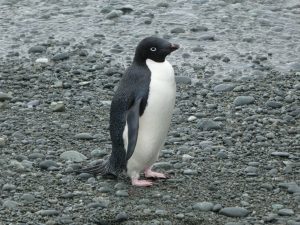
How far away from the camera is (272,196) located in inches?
261

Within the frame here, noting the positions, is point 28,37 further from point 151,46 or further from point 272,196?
point 272,196

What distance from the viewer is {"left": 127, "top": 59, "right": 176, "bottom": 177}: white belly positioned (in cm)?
681

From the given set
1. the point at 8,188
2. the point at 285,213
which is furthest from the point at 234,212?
the point at 8,188

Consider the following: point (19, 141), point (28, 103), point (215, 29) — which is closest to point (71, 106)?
point (28, 103)

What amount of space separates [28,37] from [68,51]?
3.13 ft

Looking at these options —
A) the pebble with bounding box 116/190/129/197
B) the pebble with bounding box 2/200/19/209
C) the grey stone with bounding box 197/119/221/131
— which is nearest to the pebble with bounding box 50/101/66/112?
the grey stone with bounding box 197/119/221/131

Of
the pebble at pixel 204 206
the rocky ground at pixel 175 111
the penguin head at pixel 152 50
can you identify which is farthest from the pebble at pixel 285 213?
the penguin head at pixel 152 50

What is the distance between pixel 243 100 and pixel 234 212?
2808 millimetres

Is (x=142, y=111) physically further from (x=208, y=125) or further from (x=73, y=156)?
(x=208, y=125)

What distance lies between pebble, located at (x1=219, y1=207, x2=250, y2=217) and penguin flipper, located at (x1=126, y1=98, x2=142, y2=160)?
849mm

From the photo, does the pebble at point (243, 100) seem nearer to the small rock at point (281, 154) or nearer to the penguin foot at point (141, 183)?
the small rock at point (281, 154)

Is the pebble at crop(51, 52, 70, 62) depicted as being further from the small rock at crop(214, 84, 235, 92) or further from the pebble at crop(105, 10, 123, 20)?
the small rock at crop(214, 84, 235, 92)

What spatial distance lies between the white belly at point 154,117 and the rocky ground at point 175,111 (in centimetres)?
19

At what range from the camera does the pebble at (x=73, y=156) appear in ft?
24.4
